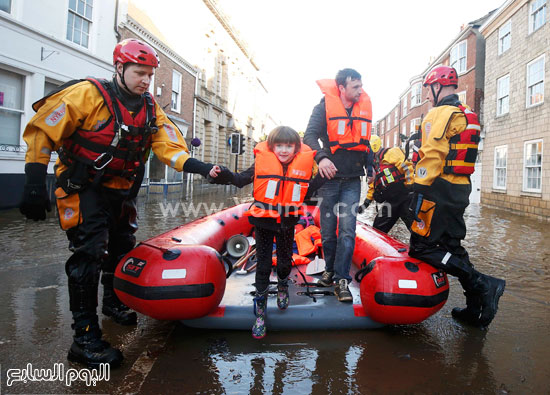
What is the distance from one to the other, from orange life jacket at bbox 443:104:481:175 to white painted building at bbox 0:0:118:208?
10704 mm

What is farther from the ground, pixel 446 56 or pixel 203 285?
pixel 446 56

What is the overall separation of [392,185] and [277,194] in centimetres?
291

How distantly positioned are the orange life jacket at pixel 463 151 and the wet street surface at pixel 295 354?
1391 millimetres

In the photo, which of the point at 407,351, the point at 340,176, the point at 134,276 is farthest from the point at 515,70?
the point at 134,276

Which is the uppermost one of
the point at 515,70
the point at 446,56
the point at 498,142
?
the point at 446,56

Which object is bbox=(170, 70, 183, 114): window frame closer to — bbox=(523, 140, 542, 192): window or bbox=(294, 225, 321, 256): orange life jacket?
bbox=(294, 225, 321, 256): orange life jacket

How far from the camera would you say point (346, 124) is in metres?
3.42

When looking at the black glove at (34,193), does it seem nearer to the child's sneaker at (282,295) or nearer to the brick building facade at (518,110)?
the child's sneaker at (282,295)

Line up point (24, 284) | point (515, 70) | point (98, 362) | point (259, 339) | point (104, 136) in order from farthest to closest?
point (515, 70) < point (24, 284) < point (259, 339) < point (104, 136) < point (98, 362)

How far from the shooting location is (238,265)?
417 cm

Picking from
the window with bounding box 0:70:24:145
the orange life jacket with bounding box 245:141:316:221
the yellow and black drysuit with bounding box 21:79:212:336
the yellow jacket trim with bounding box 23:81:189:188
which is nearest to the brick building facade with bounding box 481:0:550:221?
the orange life jacket with bounding box 245:141:316:221

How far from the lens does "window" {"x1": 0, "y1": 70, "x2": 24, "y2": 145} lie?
9500 mm

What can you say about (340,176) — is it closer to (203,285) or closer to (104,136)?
(203,285)

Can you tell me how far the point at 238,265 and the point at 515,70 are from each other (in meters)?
15.5
